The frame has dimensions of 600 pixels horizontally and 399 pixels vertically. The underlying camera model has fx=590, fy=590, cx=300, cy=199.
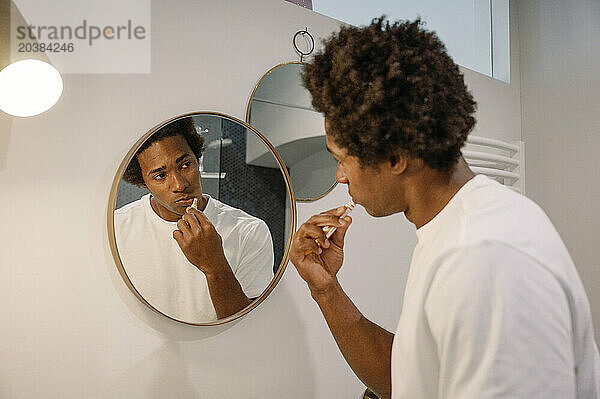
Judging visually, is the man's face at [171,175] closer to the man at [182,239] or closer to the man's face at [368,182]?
the man at [182,239]

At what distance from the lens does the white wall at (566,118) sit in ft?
6.65

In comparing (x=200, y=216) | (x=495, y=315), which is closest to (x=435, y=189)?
(x=495, y=315)

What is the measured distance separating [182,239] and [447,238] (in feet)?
2.06

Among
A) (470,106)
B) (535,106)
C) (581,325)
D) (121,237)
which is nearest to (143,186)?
(121,237)

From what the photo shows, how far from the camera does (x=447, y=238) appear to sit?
811 millimetres

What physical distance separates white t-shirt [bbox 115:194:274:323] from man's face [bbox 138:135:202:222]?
2 centimetres

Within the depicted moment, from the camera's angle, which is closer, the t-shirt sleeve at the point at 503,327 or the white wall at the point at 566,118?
the t-shirt sleeve at the point at 503,327

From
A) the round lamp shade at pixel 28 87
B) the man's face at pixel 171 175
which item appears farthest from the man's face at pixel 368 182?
the round lamp shade at pixel 28 87

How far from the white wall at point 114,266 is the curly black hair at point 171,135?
0.05m

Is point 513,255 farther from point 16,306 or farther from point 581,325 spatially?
point 16,306

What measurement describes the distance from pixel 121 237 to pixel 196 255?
167mm

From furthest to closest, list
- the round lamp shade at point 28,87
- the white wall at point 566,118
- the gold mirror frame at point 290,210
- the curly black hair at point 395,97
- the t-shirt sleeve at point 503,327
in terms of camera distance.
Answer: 1. the white wall at point 566,118
2. the gold mirror frame at point 290,210
3. the round lamp shade at point 28,87
4. the curly black hair at point 395,97
5. the t-shirt sleeve at point 503,327

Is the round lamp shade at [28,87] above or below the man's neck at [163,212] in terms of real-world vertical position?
above

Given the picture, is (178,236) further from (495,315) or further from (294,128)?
(495,315)
